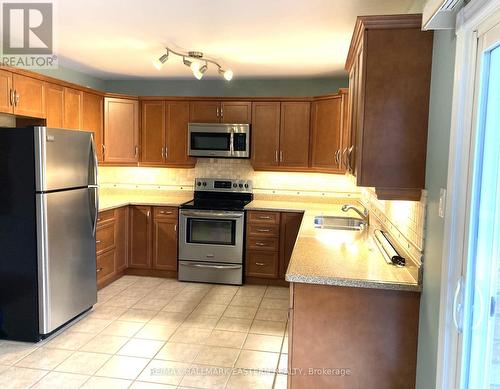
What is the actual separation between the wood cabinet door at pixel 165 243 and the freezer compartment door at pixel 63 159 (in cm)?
129

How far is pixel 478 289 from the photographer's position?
1.38 metres

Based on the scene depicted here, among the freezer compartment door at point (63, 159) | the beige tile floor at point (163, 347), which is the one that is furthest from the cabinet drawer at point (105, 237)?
the freezer compartment door at point (63, 159)

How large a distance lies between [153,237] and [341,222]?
87.1 inches

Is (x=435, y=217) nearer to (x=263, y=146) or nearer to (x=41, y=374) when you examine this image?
(x=41, y=374)

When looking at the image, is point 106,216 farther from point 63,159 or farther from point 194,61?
point 194,61

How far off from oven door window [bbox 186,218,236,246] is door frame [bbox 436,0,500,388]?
118 inches

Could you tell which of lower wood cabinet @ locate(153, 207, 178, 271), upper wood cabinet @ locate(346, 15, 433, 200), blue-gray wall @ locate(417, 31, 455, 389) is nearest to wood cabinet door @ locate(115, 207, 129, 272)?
lower wood cabinet @ locate(153, 207, 178, 271)

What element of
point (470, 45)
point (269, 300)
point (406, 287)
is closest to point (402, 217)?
point (406, 287)

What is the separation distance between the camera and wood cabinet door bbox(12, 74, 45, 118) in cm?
328

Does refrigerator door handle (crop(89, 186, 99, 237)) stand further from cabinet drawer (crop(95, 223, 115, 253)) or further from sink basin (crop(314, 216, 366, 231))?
sink basin (crop(314, 216, 366, 231))

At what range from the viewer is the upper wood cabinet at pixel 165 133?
15.6 feet

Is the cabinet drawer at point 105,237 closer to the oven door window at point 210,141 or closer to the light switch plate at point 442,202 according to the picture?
the oven door window at point 210,141

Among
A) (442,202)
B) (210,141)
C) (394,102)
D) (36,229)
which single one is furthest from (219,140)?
(442,202)

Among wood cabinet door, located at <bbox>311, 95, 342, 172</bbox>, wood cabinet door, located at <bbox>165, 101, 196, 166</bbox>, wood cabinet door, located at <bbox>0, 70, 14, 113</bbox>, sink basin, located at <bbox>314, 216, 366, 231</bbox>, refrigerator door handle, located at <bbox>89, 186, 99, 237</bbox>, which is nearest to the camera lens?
wood cabinet door, located at <bbox>0, 70, 14, 113</bbox>
